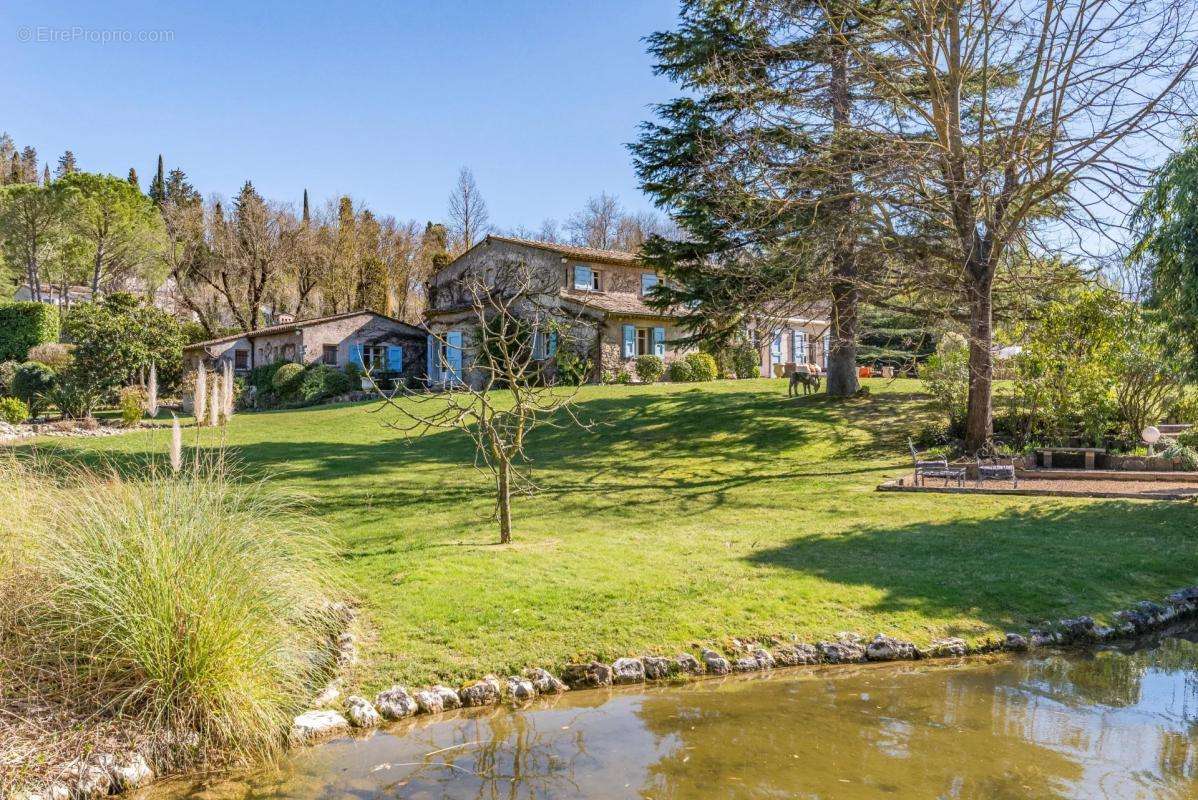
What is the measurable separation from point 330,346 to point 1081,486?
29.7 metres

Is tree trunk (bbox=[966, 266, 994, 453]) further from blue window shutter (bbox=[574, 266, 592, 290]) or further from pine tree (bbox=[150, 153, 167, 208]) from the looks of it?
pine tree (bbox=[150, 153, 167, 208])

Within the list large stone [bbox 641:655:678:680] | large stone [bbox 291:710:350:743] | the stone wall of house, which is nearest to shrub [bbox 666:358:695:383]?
the stone wall of house

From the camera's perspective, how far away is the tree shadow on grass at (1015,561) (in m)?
7.62

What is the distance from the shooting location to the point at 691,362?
99.2ft

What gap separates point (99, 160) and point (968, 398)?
39824mm

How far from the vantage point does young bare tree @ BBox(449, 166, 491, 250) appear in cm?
5516

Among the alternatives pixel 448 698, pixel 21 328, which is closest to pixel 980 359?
pixel 448 698

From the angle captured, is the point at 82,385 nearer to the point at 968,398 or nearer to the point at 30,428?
the point at 30,428

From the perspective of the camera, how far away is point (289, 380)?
106 feet

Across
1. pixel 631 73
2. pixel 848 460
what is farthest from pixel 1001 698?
pixel 631 73

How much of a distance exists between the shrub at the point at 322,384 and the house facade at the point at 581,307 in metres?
4.25

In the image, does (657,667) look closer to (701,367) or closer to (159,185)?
(701,367)

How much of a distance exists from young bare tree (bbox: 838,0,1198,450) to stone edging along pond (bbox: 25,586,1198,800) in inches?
313

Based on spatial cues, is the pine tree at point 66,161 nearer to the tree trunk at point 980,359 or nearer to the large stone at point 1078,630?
the tree trunk at point 980,359
